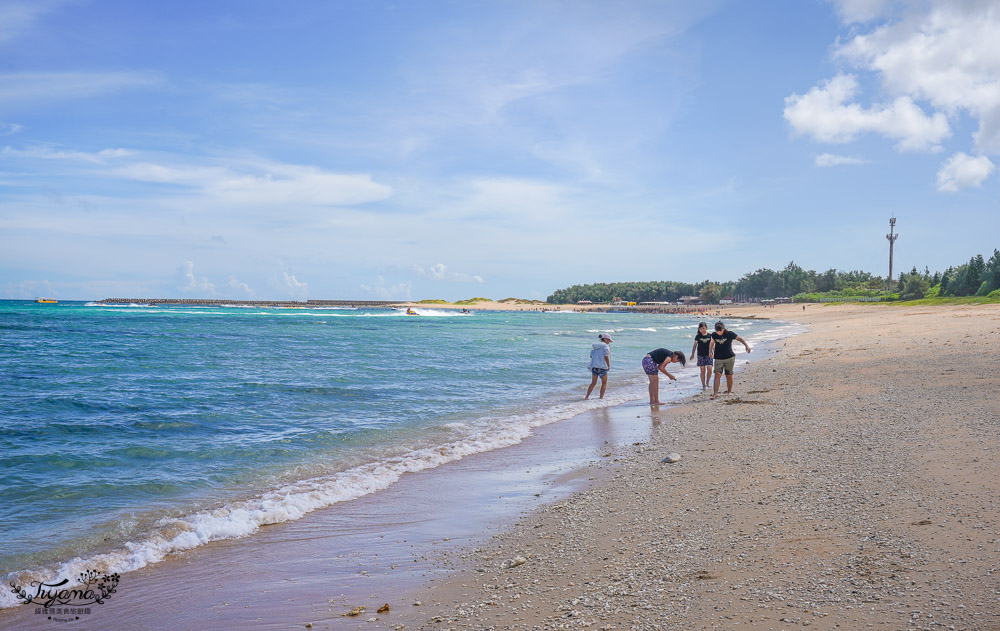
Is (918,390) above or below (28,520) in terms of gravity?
above

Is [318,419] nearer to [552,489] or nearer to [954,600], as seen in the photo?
[552,489]

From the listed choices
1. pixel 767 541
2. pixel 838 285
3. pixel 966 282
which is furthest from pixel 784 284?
pixel 767 541

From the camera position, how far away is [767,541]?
4.62 m

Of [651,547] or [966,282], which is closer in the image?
[651,547]

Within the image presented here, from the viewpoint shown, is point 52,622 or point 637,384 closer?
point 52,622

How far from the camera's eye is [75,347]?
3000cm

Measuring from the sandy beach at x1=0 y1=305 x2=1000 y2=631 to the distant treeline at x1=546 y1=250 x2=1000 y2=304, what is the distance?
70.2m

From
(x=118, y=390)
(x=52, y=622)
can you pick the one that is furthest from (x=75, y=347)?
(x=52, y=622)

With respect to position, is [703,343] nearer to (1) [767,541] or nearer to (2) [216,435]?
(1) [767,541]

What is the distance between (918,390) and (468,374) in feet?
43.7

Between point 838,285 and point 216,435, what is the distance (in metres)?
145

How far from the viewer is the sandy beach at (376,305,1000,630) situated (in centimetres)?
357

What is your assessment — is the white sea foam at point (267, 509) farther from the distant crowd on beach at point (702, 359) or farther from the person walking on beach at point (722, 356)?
the person walking on beach at point (722, 356)

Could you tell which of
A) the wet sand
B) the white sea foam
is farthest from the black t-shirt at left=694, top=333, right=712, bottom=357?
the wet sand
